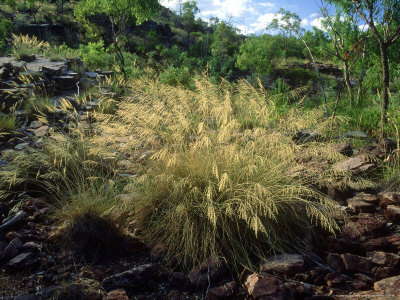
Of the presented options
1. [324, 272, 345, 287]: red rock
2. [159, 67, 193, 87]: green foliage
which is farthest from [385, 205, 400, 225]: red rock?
[159, 67, 193, 87]: green foliage

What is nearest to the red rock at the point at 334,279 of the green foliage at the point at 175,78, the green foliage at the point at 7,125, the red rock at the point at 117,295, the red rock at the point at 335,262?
the red rock at the point at 335,262

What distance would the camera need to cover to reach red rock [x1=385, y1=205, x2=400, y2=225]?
3035mm

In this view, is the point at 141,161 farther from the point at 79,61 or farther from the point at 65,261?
the point at 79,61

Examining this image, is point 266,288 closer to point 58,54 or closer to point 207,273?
point 207,273

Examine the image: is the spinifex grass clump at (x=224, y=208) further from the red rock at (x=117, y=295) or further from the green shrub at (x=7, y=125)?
the green shrub at (x=7, y=125)

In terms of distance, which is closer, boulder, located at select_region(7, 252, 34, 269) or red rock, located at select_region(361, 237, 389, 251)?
boulder, located at select_region(7, 252, 34, 269)

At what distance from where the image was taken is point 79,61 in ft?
33.8

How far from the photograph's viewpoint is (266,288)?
7.27 feet

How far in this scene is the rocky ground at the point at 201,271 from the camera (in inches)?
88.8

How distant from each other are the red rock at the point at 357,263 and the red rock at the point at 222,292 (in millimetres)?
888

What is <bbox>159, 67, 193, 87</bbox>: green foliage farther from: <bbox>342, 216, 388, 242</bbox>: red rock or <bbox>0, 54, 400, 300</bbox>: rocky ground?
<bbox>342, 216, 388, 242</bbox>: red rock

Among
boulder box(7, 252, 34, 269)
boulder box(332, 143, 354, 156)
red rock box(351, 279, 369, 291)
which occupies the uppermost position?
boulder box(332, 143, 354, 156)

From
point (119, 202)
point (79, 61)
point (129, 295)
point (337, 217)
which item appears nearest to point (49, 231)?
point (119, 202)

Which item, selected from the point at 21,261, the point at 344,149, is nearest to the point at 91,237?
the point at 21,261
